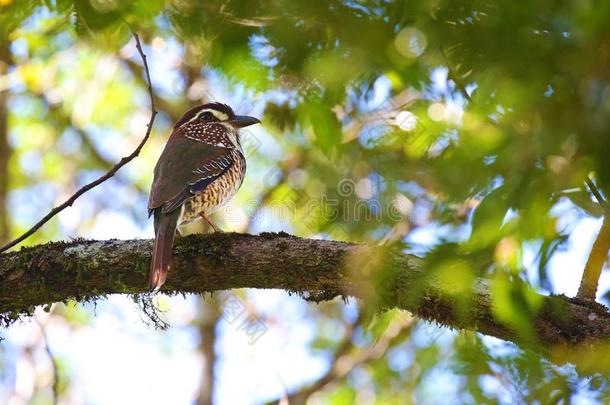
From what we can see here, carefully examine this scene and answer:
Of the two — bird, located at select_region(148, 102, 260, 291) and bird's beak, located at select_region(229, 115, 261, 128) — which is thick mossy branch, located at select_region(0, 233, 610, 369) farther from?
bird's beak, located at select_region(229, 115, 261, 128)

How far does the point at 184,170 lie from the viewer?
203 inches

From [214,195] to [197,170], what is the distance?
0.20 meters

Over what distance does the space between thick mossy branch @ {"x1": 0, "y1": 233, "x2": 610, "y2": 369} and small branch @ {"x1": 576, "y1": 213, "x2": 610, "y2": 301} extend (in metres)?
0.05

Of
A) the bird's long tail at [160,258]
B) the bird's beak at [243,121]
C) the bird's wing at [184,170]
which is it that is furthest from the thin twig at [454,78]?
the bird's beak at [243,121]

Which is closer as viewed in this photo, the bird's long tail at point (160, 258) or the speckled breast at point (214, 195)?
the bird's long tail at point (160, 258)

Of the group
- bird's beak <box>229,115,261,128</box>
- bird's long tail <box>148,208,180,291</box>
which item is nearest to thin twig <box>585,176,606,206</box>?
bird's long tail <box>148,208,180,291</box>

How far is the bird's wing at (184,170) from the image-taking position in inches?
192

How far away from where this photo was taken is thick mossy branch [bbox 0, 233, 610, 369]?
334 cm

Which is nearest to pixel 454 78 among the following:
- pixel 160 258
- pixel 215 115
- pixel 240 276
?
pixel 240 276

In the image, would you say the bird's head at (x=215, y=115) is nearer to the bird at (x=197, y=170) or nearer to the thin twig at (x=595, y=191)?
the bird at (x=197, y=170)

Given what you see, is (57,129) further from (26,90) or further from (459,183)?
(459,183)

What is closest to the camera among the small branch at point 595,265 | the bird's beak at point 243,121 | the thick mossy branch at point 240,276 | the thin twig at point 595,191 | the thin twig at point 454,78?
the thin twig at point 595,191

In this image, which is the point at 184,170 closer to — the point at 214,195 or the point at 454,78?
the point at 214,195

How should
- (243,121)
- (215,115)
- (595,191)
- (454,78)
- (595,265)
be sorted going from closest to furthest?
1. (595,191)
2. (454,78)
3. (595,265)
4. (243,121)
5. (215,115)
